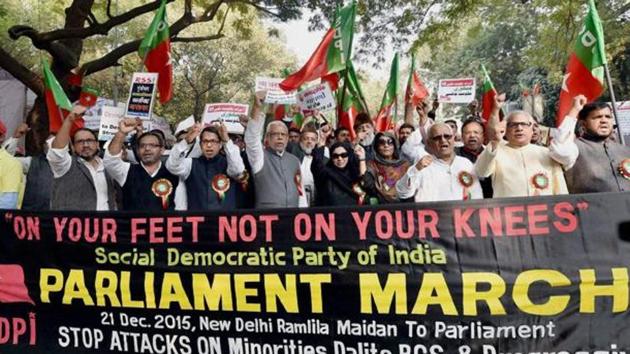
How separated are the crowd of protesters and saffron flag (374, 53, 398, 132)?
312cm

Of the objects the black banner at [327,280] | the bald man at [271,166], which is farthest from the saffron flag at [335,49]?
the black banner at [327,280]

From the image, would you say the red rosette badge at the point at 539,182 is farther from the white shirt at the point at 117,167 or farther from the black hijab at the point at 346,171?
the white shirt at the point at 117,167

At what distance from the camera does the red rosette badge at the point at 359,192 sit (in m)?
5.07

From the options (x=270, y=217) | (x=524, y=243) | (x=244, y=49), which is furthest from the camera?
(x=244, y=49)

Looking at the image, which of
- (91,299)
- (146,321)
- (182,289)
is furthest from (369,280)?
(91,299)

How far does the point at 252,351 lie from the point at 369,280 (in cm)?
74

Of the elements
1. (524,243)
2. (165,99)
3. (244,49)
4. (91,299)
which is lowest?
(91,299)

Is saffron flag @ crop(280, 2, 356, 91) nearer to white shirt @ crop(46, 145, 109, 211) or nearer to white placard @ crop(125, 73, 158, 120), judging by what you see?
white placard @ crop(125, 73, 158, 120)

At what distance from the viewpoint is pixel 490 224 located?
10.6 feet

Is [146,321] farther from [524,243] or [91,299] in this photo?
[524,243]

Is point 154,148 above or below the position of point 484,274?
above

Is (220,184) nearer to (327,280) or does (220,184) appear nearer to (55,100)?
(327,280)

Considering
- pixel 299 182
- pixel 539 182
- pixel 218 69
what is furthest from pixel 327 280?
pixel 218 69

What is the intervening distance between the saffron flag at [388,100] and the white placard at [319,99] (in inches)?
66.4
